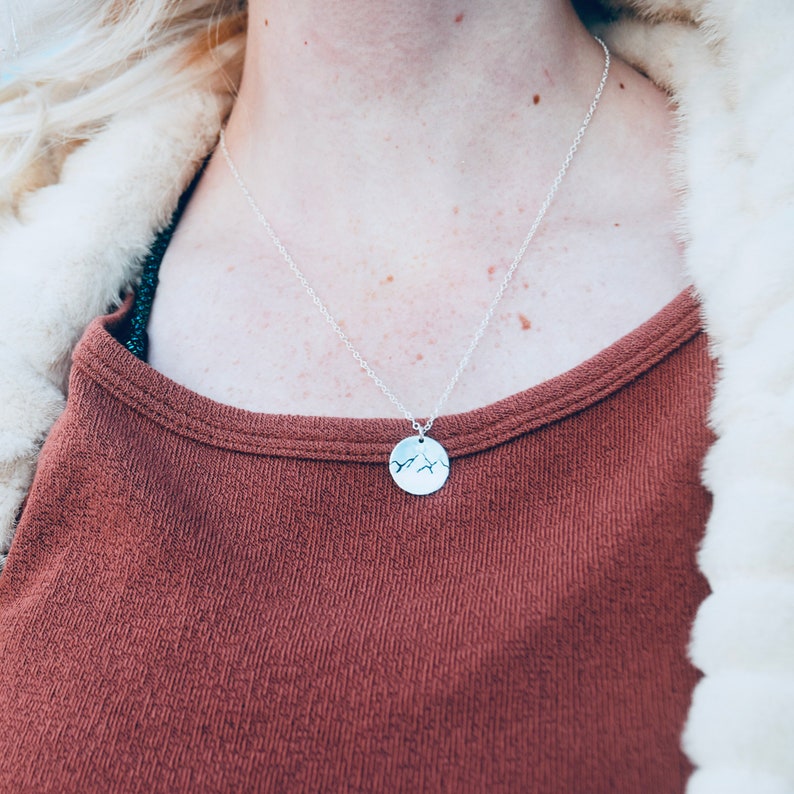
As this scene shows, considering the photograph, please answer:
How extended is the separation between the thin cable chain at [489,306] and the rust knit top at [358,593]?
8cm

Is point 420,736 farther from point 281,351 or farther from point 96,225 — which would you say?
point 96,225

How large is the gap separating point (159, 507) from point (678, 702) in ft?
2.12

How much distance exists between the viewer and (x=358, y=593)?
0.96 metres

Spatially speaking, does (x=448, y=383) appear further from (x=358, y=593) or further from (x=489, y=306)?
(x=358, y=593)

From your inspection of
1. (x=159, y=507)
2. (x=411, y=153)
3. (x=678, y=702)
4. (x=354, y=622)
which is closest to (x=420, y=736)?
(x=354, y=622)

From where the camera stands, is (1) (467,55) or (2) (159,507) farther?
(1) (467,55)

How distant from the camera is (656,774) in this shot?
2.68ft

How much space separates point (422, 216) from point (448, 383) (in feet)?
0.96

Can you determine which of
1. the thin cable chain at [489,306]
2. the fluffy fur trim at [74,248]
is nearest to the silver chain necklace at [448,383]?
the thin cable chain at [489,306]

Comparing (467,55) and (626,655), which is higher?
(467,55)

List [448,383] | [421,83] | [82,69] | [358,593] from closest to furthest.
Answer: [358,593]
[448,383]
[421,83]
[82,69]

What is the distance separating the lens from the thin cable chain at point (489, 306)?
1101 mm

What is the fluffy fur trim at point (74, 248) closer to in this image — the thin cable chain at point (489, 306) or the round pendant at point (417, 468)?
the thin cable chain at point (489, 306)


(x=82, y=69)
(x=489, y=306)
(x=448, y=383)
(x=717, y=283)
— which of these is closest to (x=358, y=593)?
(x=448, y=383)
